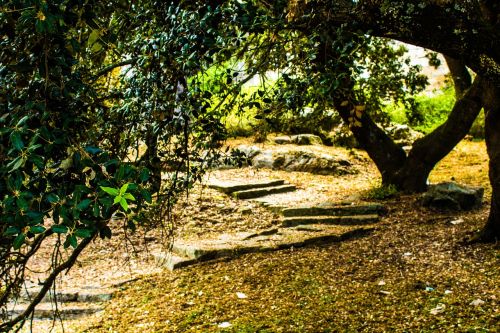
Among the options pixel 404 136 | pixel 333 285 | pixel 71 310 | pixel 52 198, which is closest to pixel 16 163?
pixel 52 198

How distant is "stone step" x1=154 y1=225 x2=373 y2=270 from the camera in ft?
24.8

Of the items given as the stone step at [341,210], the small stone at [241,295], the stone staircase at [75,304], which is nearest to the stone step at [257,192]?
the stone step at [341,210]

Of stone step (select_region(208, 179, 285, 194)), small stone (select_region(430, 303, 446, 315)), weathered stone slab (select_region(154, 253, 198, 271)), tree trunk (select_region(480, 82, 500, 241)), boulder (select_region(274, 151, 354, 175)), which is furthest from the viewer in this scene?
boulder (select_region(274, 151, 354, 175))

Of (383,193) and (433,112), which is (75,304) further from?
(433,112)

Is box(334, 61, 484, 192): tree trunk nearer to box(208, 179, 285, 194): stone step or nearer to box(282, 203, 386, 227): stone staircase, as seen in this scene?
box(282, 203, 386, 227): stone staircase

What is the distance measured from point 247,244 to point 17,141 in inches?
236

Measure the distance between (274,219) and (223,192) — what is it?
218cm

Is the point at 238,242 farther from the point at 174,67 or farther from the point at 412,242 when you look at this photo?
the point at 174,67

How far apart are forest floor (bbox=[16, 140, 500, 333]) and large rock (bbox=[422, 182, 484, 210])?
0.61 ft

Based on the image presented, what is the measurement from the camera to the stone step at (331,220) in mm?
8672

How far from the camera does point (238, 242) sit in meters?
8.12

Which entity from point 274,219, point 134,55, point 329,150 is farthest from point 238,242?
point 329,150

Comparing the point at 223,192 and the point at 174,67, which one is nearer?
the point at 174,67

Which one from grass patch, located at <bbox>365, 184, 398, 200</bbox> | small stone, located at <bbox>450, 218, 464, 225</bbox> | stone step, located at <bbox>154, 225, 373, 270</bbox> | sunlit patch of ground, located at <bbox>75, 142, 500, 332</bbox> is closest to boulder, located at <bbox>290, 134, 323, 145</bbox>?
grass patch, located at <bbox>365, 184, 398, 200</bbox>
